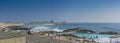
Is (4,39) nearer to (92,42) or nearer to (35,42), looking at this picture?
(35,42)

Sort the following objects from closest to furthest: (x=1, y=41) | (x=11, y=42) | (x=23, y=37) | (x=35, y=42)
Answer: (x=1, y=41), (x=11, y=42), (x=23, y=37), (x=35, y=42)

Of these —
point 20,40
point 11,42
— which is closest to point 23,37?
point 20,40

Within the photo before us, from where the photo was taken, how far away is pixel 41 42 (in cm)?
761

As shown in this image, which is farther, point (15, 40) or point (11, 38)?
point (15, 40)

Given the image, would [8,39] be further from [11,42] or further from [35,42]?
[35,42]

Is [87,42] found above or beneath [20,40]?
beneath

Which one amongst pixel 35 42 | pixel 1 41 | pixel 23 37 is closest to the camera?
pixel 1 41

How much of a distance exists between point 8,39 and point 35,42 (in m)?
2.84

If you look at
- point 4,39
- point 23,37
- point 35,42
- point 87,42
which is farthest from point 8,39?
point 87,42

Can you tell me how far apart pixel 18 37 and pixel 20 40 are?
128 millimetres

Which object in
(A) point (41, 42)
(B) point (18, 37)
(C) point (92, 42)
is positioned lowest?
(C) point (92, 42)

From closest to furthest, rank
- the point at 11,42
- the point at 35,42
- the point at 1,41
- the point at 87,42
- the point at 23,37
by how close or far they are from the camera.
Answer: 1. the point at 1,41
2. the point at 11,42
3. the point at 23,37
4. the point at 35,42
5. the point at 87,42

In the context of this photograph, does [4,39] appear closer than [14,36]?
Yes

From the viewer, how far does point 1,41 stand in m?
4.57
